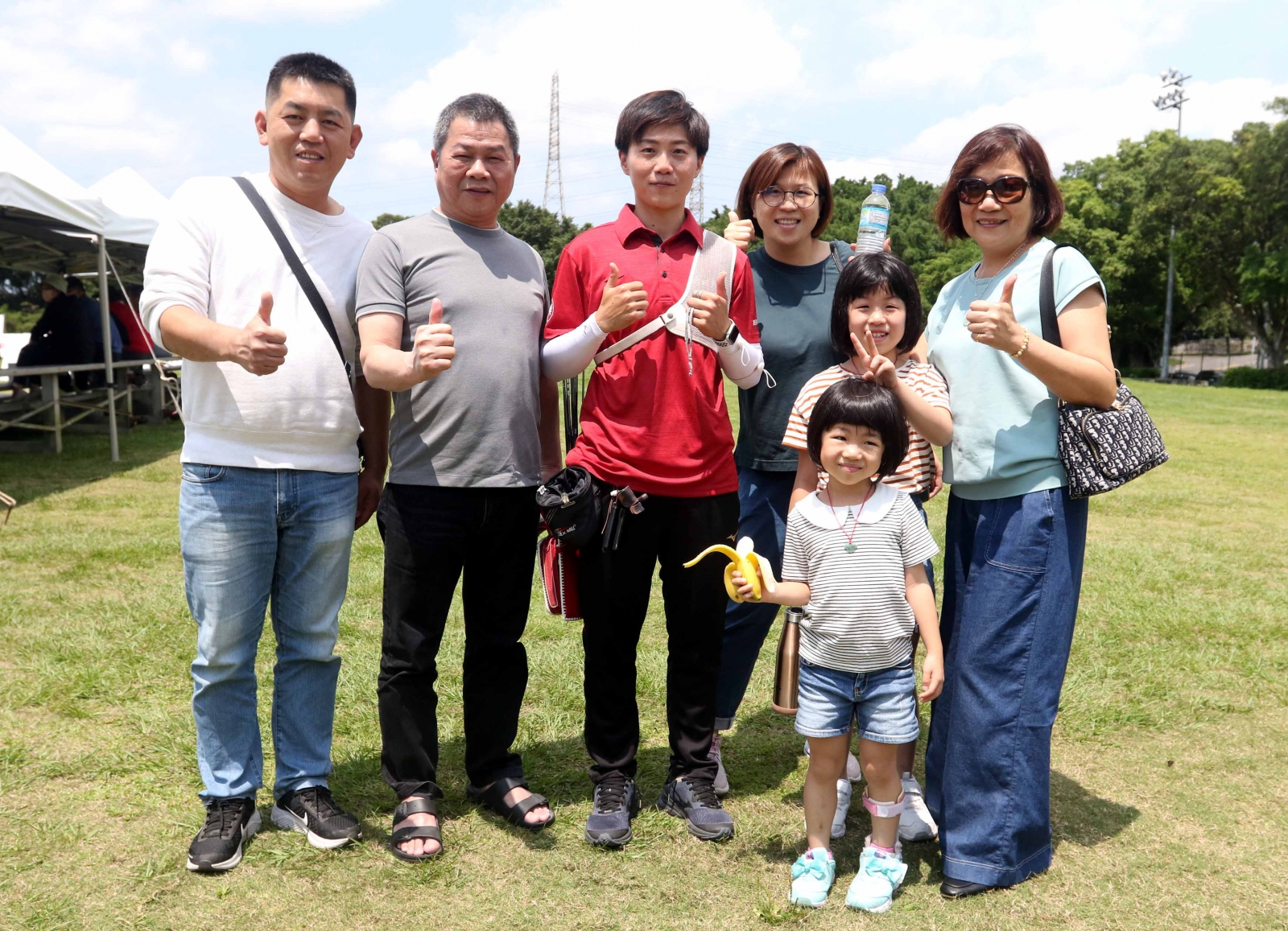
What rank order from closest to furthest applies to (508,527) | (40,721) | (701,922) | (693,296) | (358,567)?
(701,922)
(693,296)
(508,527)
(40,721)
(358,567)

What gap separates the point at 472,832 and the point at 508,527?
984mm

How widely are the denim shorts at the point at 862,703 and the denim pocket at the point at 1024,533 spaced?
1.37 feet

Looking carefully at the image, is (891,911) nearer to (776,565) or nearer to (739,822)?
(739,822)

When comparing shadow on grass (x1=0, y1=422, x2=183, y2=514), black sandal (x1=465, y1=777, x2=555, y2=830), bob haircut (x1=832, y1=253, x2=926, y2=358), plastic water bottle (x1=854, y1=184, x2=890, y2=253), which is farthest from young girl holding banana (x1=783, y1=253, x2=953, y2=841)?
shadow on grass (x1=0, y1=422, x2=183, y2=514)

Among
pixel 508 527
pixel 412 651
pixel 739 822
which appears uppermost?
pixel 508 527

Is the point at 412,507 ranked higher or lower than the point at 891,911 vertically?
higher

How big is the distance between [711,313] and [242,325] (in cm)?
133

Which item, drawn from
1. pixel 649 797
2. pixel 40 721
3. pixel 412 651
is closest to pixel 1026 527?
pixel 649 797

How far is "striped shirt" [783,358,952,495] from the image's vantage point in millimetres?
2799

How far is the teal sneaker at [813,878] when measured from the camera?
8.70ft

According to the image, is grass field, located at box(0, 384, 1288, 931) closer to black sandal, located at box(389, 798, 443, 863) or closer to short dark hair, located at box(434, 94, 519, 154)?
black sandal, located at box(389, 798, 443, 863)

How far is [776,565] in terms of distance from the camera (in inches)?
136

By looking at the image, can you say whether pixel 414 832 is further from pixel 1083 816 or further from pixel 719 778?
pixel 1083 816

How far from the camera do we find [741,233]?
3346 millimetres
